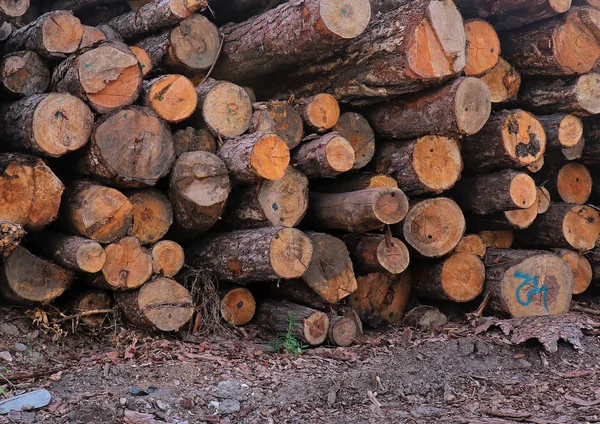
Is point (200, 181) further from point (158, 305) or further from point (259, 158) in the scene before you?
point (158, 305)

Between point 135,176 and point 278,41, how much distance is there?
131cm

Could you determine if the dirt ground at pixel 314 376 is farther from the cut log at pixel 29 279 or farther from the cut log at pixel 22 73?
the cut log at pixel 22 73

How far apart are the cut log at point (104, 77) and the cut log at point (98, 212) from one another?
1.65 ft

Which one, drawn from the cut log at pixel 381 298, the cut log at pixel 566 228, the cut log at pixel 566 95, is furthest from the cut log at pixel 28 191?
the cut log at pixel 566 228

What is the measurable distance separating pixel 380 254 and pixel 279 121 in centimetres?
114

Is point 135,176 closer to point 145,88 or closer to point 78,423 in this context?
point 145,88

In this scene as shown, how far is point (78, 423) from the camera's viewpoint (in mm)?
2953

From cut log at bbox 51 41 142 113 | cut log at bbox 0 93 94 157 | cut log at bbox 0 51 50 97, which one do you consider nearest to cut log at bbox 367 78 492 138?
cut log at bbox 51 41 142 113

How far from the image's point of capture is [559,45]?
495cm

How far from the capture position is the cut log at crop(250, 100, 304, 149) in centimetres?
448

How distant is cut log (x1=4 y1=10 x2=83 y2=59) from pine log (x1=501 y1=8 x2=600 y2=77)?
3252 mm

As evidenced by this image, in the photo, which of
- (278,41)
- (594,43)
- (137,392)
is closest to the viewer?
(137,392)

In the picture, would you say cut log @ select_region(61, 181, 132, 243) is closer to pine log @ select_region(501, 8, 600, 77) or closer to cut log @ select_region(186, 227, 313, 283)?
cut log @ select_region(186, 227, 313, 283)

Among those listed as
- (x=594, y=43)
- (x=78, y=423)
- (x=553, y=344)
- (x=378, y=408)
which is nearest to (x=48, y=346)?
(x=78, y=423)
